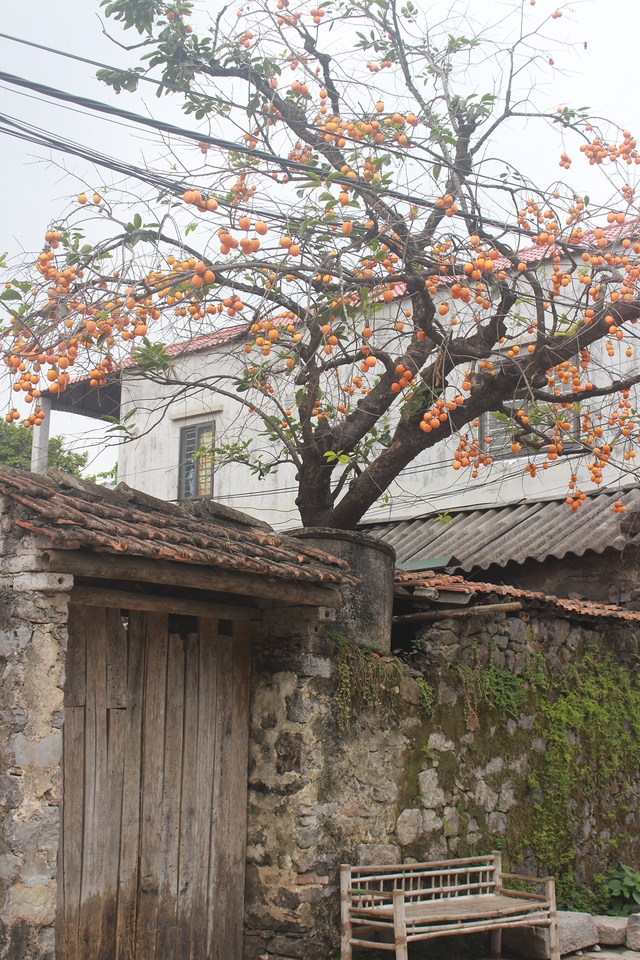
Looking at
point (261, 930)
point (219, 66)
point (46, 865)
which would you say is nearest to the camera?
point (46, 865)

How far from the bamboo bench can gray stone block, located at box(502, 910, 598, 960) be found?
0.09 meters

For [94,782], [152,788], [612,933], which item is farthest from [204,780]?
[612,933]

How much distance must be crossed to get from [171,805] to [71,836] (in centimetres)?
69

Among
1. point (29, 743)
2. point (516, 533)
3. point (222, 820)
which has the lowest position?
point (222, 820)

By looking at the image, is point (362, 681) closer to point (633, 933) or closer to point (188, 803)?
point (188, 803)

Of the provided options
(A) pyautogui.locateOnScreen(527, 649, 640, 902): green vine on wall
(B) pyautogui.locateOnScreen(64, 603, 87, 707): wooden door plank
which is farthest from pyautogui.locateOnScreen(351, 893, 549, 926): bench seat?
(B) pyautogui.locateOnScreen(64, 603, 87, 707): wooden door plank

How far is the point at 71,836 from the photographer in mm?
4605

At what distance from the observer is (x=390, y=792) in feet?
19.3

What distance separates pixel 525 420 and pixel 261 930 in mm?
3966

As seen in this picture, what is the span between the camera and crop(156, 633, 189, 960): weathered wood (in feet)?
16.6

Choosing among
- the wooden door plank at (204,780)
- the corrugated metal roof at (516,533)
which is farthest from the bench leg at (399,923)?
the corrugated metal roof at (516,533)

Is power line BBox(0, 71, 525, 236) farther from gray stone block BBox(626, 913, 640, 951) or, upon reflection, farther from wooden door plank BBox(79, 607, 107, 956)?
gray stone block BBox(626, 913, 640, 951)

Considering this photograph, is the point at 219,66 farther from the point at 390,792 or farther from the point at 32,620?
the point at 390,792

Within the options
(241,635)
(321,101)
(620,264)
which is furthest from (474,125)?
(241,635)
